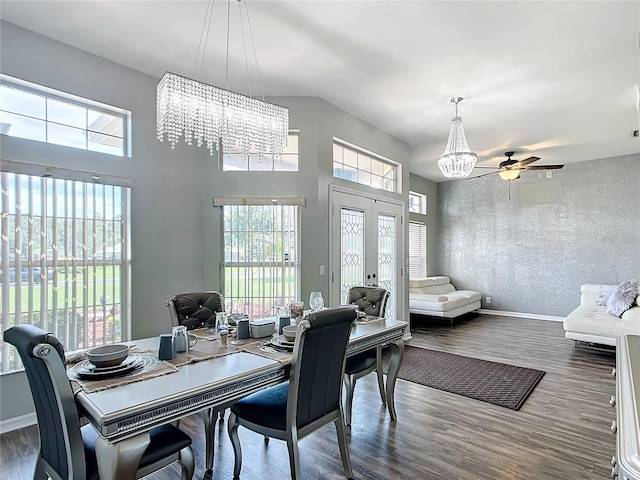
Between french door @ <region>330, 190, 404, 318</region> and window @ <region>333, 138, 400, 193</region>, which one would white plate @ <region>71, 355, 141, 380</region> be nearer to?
french door @ <region>330, 190, 404, 318</region>

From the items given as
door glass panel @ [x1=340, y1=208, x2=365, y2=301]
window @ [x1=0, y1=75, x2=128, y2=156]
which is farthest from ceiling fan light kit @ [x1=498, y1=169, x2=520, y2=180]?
window @ [x1=0, y1=75, x2=128, y2=156]

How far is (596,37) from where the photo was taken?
282cm

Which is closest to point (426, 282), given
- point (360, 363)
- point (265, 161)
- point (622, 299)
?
point (622, 299)

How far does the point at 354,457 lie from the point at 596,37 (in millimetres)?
3671

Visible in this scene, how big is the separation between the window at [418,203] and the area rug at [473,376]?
12.8 feet

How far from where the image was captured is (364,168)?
4.91 meters

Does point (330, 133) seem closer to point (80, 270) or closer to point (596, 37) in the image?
point (596, 37)

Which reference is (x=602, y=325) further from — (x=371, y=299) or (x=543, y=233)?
(x=371, y=299)

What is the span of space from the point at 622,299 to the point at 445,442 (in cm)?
403

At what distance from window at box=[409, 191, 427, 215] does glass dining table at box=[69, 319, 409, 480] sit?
20.6ft

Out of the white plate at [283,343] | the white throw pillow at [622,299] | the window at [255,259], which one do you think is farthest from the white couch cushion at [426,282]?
the white plate at [283,343]

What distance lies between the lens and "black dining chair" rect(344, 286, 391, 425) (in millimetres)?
2754

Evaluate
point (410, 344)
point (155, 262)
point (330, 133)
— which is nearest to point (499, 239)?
point (410, 344)

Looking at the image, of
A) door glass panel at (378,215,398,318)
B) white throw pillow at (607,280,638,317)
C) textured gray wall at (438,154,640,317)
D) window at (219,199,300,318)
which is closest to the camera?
window at (219,199,300,318)
